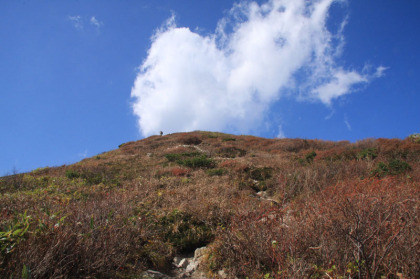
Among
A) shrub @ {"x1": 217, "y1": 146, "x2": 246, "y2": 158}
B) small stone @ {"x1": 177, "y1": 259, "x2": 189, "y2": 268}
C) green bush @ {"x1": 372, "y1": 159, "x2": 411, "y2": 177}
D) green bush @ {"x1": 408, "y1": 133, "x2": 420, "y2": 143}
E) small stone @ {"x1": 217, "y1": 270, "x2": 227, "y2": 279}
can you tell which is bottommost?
Answer: small stone @ {"x1": 217, "y1": 270, "x2": 227, "y2": 279}

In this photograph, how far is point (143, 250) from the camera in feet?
12.9

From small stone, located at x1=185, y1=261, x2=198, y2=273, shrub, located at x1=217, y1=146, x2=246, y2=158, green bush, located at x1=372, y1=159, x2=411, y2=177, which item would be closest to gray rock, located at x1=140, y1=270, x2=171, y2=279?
small stone, located at x1=185, y1=261, x2=198, y2=273

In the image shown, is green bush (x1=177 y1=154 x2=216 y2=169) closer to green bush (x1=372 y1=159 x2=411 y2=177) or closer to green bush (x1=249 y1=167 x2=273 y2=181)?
green bush (x1=249 y1=167 x2=273 y2=181)

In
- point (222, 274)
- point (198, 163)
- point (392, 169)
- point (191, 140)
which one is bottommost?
point (222, 274)

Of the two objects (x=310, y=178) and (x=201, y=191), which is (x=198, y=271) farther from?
(x=310, y=178)

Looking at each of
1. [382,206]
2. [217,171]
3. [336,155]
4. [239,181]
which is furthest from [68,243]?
[336,155]

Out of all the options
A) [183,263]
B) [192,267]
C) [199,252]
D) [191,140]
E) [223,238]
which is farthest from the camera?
[191,140]

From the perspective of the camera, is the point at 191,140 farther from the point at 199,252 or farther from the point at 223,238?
the point at 223,238

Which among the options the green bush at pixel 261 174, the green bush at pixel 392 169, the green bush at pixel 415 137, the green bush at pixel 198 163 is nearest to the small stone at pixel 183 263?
the green bush at pixel 261 174

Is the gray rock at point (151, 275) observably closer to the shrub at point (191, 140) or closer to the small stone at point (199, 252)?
the small stone at point (199, 252)

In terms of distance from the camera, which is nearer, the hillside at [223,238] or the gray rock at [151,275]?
the hillside at [223,238]

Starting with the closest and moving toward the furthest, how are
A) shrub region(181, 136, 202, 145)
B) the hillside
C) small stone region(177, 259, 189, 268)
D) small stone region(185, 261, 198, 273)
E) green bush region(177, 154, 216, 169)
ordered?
the hillside → small stone region(185, 261, 198, 273) → small stone region(177, 259, 189, 268) → green bush region(177, 154, 216, 169) → shrub region(181, 136, 202, 145)

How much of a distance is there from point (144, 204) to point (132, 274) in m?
2.75

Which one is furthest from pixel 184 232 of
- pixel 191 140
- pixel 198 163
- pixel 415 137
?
pixel 191 140
